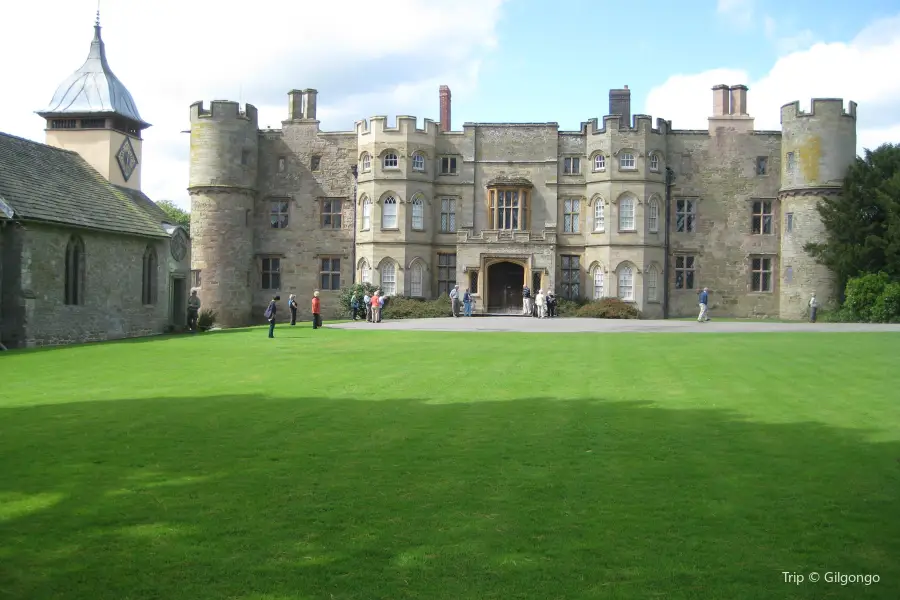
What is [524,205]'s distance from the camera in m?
44.8

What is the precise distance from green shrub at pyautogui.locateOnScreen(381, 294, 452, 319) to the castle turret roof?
48.1ft

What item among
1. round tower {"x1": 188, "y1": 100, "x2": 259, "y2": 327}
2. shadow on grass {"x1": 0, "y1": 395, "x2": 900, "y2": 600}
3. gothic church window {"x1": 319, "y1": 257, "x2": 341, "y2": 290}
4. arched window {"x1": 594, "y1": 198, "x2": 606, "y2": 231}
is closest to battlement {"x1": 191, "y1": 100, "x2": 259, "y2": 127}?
round tower {"x1": 188, "y1": 100, "x2": 259, "y2": 327}

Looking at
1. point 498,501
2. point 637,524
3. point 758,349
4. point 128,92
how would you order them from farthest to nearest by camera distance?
point 128,92 → point 758,349 → point 498,501 → point 637,524

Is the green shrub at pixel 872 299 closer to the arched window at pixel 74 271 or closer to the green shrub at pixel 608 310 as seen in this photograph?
the green shrub at pixel 608 310

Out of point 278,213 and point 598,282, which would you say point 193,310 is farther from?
point 598,282

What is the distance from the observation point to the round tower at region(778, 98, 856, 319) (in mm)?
41188

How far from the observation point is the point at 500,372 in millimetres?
16719

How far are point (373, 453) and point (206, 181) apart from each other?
3799 cm

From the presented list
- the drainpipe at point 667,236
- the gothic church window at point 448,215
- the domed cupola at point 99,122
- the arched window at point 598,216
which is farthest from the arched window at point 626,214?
the domed cupola at point 99,122

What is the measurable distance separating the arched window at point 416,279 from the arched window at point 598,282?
30.9ft

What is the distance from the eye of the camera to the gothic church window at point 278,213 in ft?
154

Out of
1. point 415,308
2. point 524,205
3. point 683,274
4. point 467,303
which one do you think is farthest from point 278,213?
point 683,274

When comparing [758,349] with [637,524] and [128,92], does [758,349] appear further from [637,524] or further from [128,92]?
[128,92]

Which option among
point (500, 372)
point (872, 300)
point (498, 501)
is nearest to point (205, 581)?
point (498, 501)
